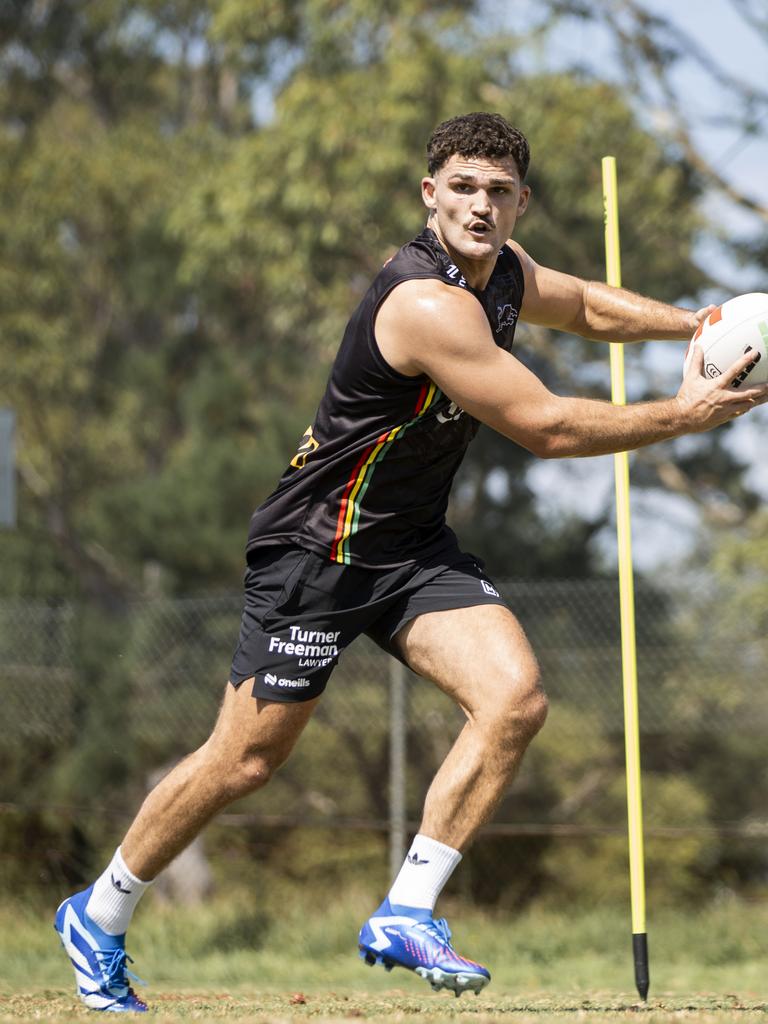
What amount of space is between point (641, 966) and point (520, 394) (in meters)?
2.10

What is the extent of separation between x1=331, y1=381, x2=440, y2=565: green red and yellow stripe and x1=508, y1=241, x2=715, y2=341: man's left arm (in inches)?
30.9

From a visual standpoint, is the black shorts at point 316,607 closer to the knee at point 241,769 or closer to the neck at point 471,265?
the knee at point 241,769

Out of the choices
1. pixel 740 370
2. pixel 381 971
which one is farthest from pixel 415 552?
pixel 381 971

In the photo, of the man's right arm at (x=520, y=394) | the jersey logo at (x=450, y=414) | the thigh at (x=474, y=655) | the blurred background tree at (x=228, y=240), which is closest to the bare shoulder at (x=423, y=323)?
the man's right arm at (x=520, y=394)

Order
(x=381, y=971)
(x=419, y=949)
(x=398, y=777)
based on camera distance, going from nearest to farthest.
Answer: (x=419, y=949), (x=381, y=971), (x=398, y=777)

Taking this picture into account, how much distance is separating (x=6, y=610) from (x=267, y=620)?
24.8 feet

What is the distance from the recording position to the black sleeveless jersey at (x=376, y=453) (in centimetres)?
436

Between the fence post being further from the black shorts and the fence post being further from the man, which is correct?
the black shorts

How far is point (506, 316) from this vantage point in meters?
4.59

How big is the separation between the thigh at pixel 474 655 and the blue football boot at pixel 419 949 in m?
0.58

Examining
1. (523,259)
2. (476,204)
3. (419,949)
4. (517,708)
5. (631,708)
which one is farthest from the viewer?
(631,708)

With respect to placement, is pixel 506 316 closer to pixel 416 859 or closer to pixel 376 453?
pixel 376 453

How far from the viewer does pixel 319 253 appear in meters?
15.5

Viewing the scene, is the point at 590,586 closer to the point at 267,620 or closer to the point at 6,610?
the point at 6,610
